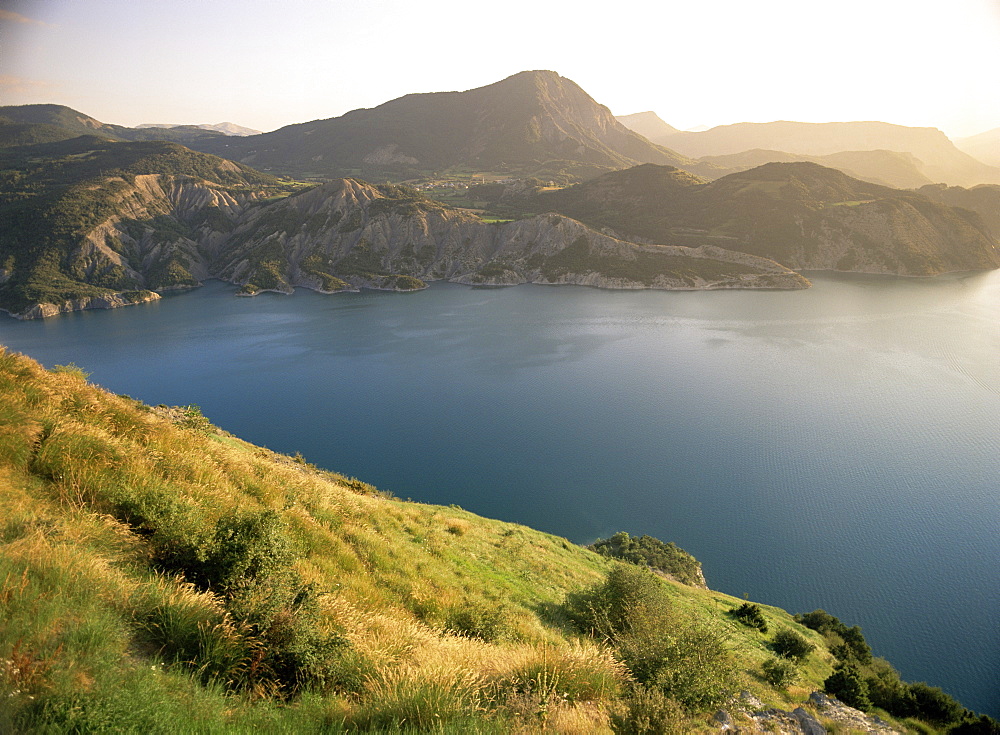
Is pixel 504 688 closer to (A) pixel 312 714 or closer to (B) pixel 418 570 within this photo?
(A) pixel 312 714

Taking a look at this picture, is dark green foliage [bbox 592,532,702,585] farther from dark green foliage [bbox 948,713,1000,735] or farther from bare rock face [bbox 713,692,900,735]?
bare rock face [bbox 713,692,900,735]

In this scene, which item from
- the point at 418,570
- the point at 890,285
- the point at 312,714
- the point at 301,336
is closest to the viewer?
the point at 312,714

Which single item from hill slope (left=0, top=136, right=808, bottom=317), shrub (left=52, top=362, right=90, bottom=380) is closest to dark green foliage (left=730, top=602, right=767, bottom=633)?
shrub (left=52, top=362, right=90, bottom=380)

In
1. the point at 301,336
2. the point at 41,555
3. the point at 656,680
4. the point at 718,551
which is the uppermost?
the point at 41,555

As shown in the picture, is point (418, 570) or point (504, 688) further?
point (418, 570)

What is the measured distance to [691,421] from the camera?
44.8 meters

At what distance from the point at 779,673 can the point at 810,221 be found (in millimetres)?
149051

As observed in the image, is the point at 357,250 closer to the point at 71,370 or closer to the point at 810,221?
the point at 71,370

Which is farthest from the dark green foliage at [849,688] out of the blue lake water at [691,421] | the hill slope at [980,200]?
the hill slope at [980,200]

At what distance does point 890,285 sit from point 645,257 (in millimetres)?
55820

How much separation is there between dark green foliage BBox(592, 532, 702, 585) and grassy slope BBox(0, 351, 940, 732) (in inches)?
520

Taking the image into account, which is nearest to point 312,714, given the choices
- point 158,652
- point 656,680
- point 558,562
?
point 158,652

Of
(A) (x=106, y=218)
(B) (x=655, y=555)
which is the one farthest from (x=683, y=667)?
(A) (x=106, y=218)

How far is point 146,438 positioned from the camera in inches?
334
